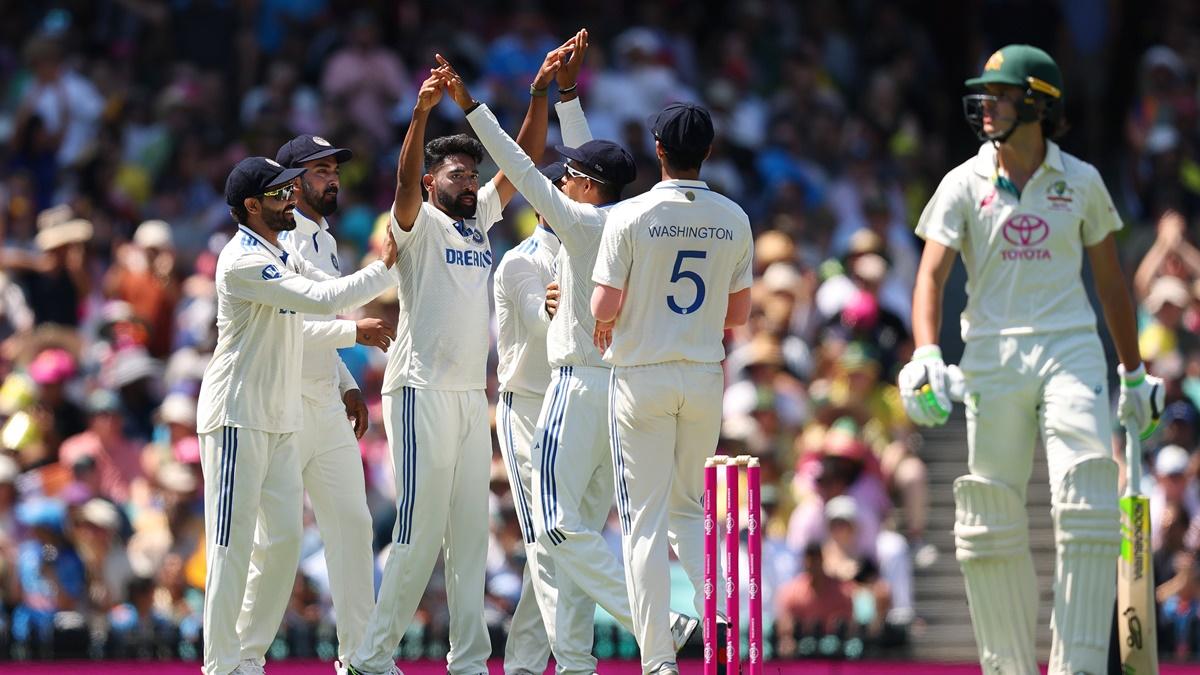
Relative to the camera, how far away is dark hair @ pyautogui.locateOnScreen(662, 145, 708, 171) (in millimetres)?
9008

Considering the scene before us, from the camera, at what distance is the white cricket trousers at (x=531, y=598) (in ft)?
30.8

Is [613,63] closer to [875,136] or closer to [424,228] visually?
[875,136]

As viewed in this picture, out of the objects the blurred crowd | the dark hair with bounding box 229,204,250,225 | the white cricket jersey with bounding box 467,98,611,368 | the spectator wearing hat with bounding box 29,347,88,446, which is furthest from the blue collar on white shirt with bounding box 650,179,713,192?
the spectator wearing hat with bounding box 29,347,88,446

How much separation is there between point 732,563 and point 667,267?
1.22 meters

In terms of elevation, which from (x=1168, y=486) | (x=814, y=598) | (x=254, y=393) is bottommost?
(x=814, y=598)

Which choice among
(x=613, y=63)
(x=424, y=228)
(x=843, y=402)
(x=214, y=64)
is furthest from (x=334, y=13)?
(x=424, y=228)

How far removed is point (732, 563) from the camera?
8648 millimetres

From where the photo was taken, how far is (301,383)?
9797 millimetres

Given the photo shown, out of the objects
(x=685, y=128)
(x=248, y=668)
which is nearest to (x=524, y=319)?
(x=685, y=128)

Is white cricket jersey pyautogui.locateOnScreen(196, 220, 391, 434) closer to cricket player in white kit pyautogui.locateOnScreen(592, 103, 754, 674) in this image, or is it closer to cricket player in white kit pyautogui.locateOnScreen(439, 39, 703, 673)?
cricket player in white kit pyautogui.locateOnScreen(439, 39, 703, 673)

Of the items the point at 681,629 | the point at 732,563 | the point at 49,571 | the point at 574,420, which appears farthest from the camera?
the point at 49,571

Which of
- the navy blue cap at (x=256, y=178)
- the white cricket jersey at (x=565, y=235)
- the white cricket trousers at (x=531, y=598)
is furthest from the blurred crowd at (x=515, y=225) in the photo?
the navy blue cap at (x=256, y=178)

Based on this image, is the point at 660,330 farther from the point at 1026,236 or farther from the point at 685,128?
the point at 1026,236

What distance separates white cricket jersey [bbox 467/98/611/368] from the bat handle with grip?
2.25m
